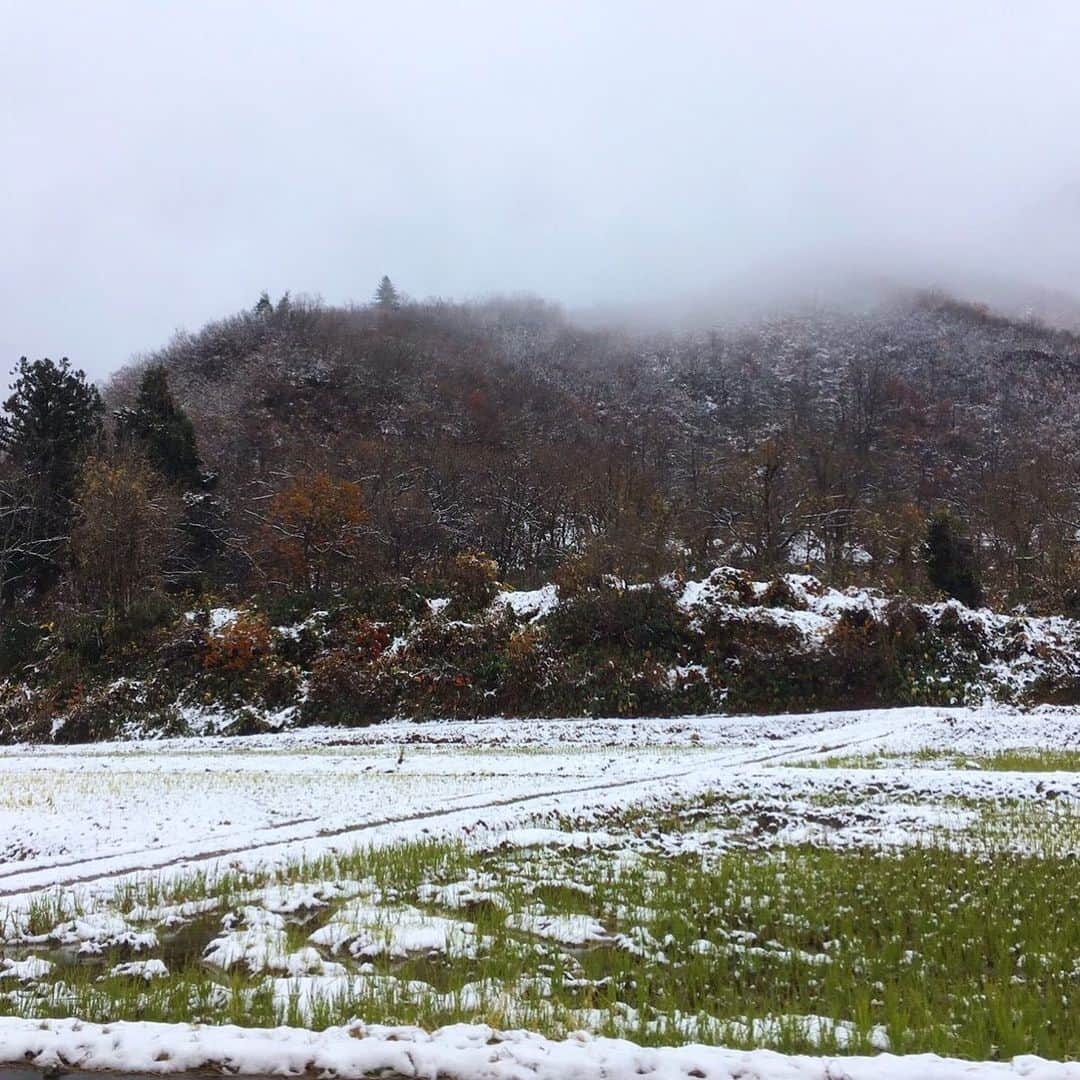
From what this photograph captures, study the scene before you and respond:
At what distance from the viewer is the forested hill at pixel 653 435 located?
1596 inches

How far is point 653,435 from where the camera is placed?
72.7 metres

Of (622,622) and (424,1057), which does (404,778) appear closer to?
(424,1057)

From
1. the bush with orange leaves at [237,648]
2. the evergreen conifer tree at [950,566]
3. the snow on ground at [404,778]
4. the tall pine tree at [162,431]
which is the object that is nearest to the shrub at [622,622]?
the snow on ground at [404,778]

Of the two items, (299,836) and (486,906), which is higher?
(486,906)

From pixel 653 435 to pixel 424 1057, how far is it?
233ft

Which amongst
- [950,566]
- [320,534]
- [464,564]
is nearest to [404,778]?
[464,564]

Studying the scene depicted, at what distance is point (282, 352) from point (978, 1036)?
8114cm

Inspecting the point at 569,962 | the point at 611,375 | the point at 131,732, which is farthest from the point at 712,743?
the point at 611,375

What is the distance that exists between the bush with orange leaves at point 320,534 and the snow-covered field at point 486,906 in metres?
19.8

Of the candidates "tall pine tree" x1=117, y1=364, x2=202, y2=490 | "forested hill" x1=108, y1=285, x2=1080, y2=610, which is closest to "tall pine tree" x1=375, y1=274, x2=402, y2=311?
"forested hill" x1=108, y1=285, x2=1080, y2=610

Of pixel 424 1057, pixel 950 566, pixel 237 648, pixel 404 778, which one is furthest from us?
pixel 950 566

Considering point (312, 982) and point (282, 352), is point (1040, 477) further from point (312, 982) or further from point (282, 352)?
point (282, 352)

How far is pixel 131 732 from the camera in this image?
27.4 metres

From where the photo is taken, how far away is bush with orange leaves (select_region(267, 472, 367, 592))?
118ft
